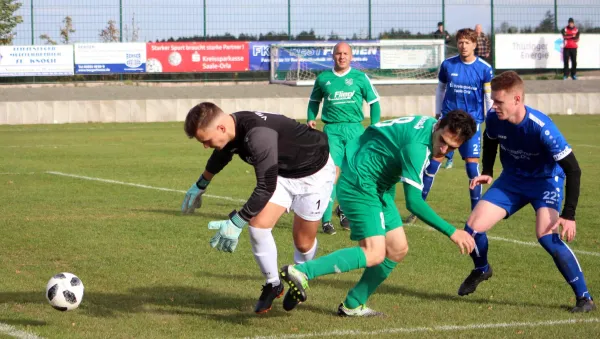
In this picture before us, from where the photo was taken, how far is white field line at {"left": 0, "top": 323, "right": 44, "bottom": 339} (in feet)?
19.7

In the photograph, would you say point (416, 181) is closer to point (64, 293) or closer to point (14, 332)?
point (64, 293)

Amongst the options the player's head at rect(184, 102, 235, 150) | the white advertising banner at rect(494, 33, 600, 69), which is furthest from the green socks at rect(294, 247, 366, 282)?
the white advertising banner at rect(494, 33, 600, 69)

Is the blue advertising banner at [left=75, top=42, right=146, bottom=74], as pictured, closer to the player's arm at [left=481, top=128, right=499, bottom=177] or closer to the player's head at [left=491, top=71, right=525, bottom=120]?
the player's arm at [left=481, top=128, right=499, bottom=177]

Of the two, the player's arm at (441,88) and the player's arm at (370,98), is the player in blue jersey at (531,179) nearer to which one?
the player's arm at (370,98)

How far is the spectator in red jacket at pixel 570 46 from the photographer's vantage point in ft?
118

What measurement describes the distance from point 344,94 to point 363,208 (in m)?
5.10

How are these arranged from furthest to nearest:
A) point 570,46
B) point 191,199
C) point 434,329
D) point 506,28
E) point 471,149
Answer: point 506,28 < point 570,46 < point 471,149 < point 191,199 < point 434,329

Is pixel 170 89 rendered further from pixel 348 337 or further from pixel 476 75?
pixel 348 337

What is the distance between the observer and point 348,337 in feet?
19.8

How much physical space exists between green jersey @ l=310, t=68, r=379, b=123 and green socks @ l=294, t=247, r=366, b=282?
199 inches

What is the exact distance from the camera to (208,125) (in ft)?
19.2

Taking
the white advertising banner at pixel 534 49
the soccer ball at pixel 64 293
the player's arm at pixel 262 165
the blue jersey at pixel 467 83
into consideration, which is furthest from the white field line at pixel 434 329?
the white advertising banner at pixel 534 49

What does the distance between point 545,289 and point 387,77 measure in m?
29.4

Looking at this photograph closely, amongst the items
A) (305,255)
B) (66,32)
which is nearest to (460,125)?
(305,255)
